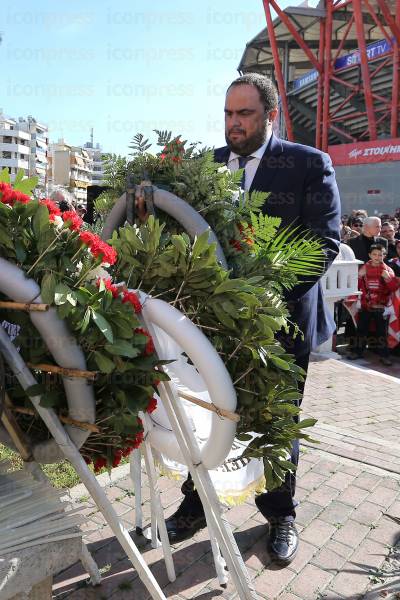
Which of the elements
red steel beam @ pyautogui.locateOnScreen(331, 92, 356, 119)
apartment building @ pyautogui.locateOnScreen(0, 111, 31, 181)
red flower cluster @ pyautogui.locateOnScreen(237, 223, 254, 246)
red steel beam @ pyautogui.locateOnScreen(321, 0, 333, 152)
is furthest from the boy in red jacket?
apartment building @ pyautogui.locateOnScreen(0, 111, 31, 181)

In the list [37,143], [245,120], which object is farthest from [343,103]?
[37,143]

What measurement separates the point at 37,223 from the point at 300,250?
2.90 ft

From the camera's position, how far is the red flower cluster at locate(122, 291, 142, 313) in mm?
1513

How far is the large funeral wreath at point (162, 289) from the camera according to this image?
1.41 meters

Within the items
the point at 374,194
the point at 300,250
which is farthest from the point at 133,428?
the point at 374,194

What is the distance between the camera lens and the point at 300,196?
2.50 metres

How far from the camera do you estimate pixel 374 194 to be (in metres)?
22.6

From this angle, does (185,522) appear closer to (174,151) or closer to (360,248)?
(174,151)

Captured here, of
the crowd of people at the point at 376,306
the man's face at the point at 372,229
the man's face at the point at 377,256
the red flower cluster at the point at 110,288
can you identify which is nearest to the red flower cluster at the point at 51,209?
the red flower cluster at the point at 110,288

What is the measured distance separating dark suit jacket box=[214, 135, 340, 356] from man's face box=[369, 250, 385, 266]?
5.04 m

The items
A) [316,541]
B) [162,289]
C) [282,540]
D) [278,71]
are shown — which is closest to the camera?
[162,289]

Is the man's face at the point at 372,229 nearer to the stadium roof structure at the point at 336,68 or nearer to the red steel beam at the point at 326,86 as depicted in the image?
the stadium roof structure at the point at 336,68

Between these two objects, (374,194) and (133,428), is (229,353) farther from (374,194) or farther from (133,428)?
(374,194)

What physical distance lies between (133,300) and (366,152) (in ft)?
77.4
